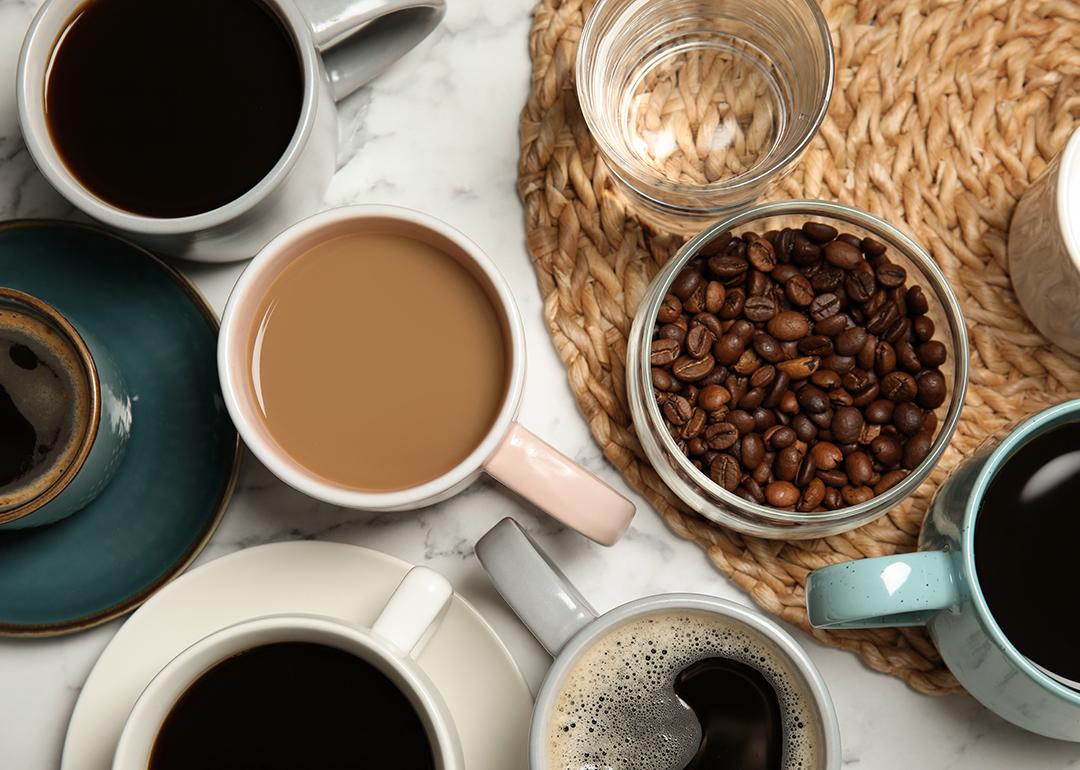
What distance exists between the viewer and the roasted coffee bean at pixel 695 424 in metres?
1.07

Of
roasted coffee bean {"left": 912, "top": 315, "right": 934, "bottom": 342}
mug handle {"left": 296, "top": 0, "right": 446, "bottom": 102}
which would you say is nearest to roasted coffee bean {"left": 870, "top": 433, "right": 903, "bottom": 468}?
roasted coffee bean {"left": 912, "top": 315, "right": 934, "bottom": 342}

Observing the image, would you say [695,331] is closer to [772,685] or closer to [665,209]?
[665,209]

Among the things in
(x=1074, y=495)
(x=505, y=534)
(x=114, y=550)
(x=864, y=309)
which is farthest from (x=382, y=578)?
(x=1074, y=495)

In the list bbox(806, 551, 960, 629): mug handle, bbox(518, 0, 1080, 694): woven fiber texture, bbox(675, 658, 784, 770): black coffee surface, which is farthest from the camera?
bbox(518, 0, 1080, 694): woven fiber texture

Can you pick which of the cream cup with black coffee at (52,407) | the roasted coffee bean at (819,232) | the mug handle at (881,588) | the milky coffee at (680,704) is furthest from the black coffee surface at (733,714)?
the cream cup with black coffee at (52,407)

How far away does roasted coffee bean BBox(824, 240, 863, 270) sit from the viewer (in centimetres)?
108

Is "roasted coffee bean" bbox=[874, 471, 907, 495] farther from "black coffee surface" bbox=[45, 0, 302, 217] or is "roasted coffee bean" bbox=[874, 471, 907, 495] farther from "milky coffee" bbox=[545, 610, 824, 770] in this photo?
"black coffee surface" bbox=[45, 0, 302, 217]

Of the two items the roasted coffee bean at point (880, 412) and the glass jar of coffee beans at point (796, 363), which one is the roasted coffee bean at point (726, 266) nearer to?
the glass jar of coffee beans at point (796, 363)

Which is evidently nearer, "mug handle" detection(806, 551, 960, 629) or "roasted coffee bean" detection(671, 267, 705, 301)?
"mug handle" detection(806, 551, 960, 629)

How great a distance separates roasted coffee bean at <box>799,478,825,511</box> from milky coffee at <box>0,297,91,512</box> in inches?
26.7

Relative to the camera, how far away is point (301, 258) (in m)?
1.03

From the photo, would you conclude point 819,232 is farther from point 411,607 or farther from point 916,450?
point 411,607

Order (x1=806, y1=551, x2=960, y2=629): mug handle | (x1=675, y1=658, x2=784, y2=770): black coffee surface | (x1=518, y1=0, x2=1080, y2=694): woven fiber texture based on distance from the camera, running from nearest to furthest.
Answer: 1. (x1=806, y1=551, x2=960, y2=629): mug handle
2. (x1=675, y1=658, x2=784, y2=770): black coffee surface
3. (x1=518, y1=0, x2=1080, y2=694): woven fiber texture

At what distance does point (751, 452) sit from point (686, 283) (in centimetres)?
18
